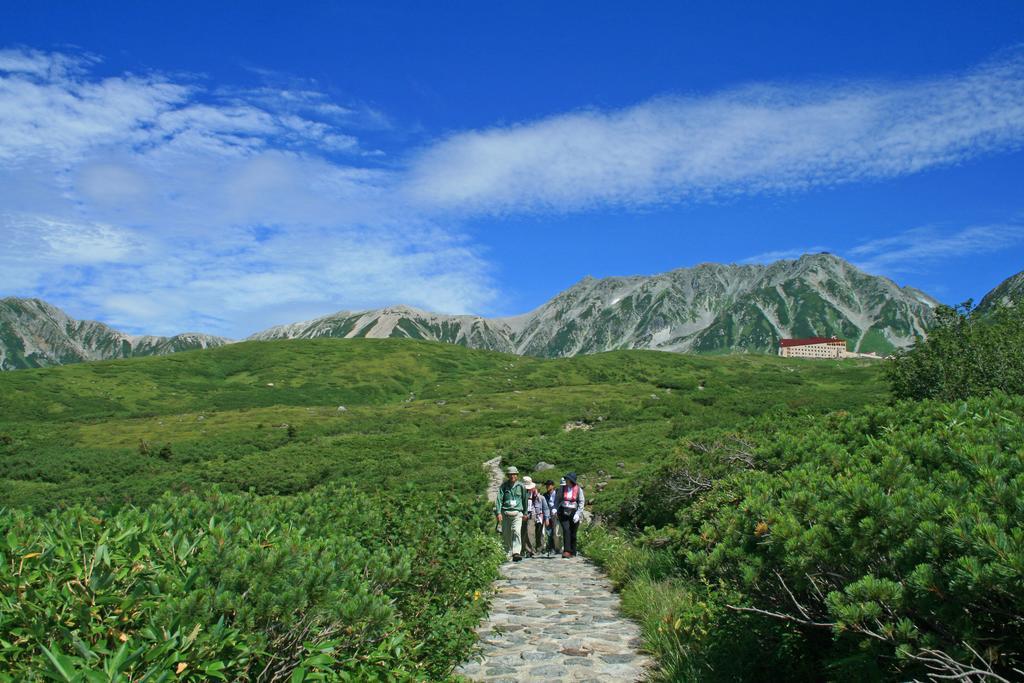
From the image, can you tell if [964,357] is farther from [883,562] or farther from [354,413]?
[354,413]

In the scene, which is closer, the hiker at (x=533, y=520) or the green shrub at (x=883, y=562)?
the green shrub at (x=883, y=562)

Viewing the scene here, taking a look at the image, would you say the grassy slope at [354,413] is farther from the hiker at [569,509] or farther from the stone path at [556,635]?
the stone path at [556,635]

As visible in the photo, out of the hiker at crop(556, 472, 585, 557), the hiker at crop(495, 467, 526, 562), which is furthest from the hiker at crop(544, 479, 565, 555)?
the hiker at crop(495, 467, 526, 562)

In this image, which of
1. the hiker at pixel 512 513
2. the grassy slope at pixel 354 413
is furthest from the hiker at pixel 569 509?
the grassy slope at pixel 354 413

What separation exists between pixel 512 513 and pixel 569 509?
5.05ft

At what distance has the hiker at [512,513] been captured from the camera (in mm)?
17328

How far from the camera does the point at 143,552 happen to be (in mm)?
4633

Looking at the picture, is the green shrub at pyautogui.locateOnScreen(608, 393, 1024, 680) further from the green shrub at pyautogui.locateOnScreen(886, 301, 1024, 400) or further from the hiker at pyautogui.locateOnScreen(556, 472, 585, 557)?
the green shrub at pyautogui.locateOnScreen(886, 301, 1024, 400)

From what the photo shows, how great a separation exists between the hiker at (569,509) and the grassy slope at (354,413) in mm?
5132

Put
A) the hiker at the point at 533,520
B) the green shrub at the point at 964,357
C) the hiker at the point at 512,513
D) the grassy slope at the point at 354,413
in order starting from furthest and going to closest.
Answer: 1. the grassy slope at the point at 354,413
2. the green shrub at the point at 964,357
3. the hiker at the point at 533,520
4. the hiker at the point at 512,513

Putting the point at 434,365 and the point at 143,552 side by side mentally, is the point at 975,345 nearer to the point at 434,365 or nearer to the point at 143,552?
Answer: the point at 143,552

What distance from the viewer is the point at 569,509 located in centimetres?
1798

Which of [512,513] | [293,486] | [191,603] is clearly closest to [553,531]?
[512,513]

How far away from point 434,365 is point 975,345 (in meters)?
87.8
